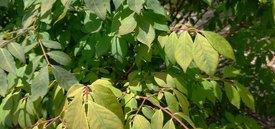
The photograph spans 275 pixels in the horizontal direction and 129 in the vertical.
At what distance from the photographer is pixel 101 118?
0.89m

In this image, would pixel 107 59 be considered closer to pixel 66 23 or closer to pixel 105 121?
pixel 66 23

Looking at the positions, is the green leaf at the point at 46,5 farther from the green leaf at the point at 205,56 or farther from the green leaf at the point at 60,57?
the green leaf at the point at 205,56

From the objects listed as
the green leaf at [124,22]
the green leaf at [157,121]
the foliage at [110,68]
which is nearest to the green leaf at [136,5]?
the foliage at [110,68]

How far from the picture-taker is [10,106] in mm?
1371

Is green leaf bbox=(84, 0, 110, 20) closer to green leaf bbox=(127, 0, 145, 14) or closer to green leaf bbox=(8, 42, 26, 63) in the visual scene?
green leaf bbox=(127, 0, 145, 14)

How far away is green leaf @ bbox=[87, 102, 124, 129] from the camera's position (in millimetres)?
880

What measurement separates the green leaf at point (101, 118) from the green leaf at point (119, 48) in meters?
0.58

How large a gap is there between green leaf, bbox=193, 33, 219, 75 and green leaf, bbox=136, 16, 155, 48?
0.49ft

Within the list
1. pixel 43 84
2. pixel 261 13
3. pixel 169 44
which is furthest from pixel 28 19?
pixel 261 13

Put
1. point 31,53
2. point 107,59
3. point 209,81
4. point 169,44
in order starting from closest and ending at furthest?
point 169,44 < point 31,53 < point 209,81 < point 107,59

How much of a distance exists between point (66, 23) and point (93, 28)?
35cm

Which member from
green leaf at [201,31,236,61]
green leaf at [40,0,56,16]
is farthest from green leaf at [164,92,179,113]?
green leaf at [40,0,56,16]

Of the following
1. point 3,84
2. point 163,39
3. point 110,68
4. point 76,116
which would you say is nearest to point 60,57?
point 3,84

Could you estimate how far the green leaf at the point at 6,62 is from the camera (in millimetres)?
1152
